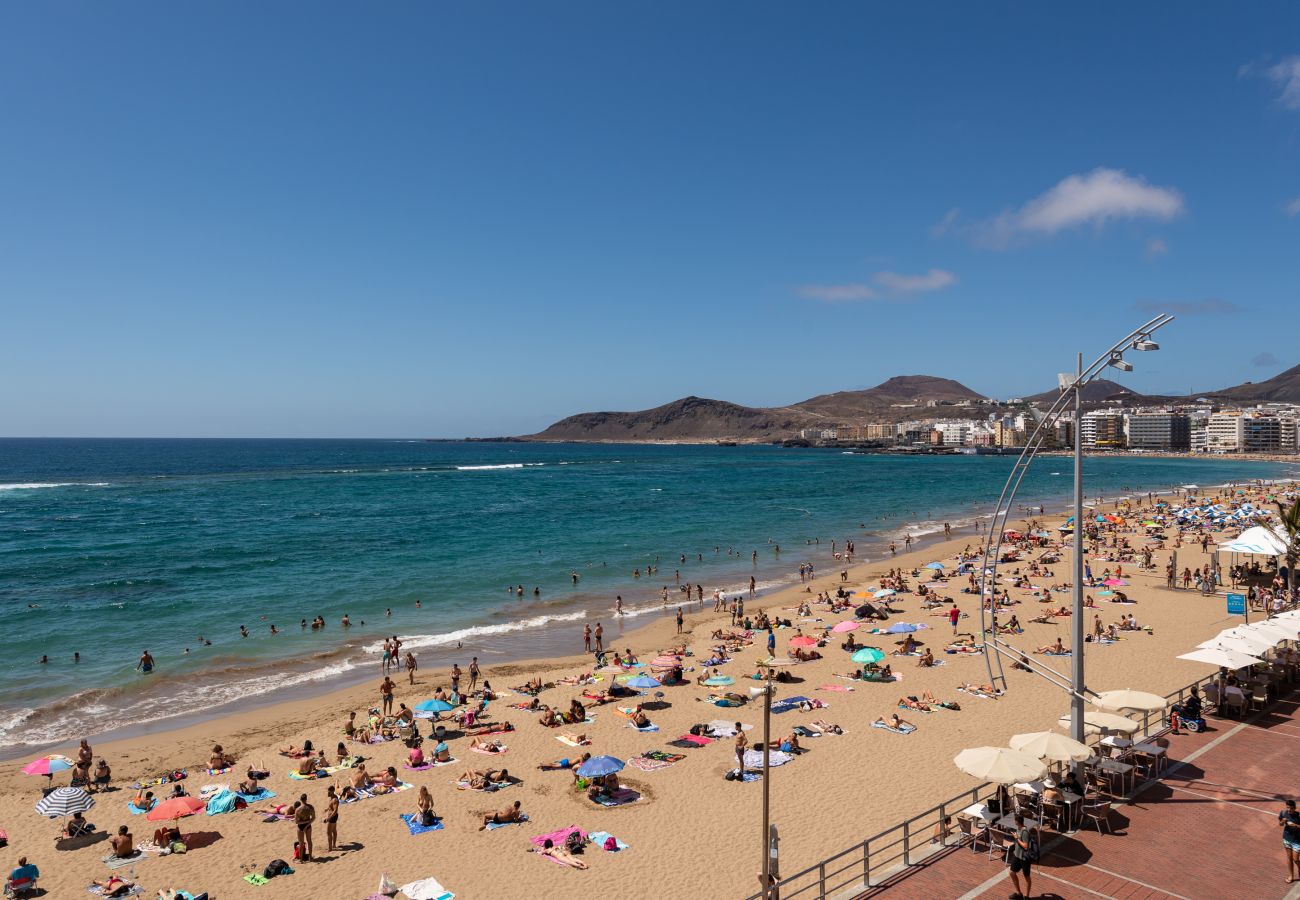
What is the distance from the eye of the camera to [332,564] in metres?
43.9

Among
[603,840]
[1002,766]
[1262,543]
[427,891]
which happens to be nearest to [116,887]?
[427,891]

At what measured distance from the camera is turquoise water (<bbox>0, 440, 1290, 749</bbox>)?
25484 mm

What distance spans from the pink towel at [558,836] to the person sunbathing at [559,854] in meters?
0.06

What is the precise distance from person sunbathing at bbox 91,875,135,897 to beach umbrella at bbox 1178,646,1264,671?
63.2 ft

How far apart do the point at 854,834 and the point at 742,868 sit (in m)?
2.22

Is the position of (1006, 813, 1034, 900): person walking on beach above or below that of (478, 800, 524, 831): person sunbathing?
above

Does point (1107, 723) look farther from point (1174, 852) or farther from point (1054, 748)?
Answer: point (1174, 852)

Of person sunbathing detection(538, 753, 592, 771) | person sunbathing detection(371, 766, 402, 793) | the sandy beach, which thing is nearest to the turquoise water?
the sandy beach

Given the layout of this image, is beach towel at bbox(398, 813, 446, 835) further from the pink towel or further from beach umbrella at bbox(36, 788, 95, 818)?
beach umbrella at bbox(36, 788, 95, 818)

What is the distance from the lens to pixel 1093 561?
1594 inches

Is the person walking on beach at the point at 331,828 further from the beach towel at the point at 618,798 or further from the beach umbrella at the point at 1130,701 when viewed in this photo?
the beach umbrella at the point at 1130,701

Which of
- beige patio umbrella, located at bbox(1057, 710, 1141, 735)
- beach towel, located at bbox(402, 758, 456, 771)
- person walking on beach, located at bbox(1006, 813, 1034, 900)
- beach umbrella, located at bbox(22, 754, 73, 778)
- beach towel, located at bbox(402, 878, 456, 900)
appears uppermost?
beige patio umbrella, located at bbox(1057, 710, 1141, 735)

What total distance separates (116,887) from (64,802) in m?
3.54

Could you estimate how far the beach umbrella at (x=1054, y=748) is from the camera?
1158 cm
